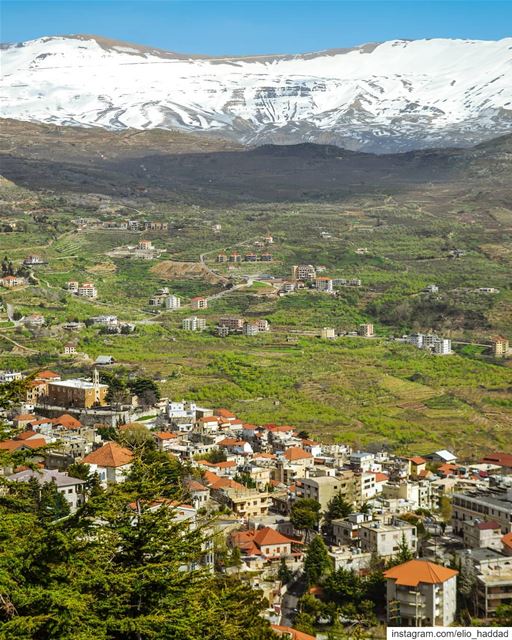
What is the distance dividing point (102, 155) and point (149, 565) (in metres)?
112

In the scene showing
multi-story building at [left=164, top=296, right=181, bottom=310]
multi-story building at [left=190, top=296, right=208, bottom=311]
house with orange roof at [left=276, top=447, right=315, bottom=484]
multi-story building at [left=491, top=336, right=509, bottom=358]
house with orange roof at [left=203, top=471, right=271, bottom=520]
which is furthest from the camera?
multi-story building at [left=164, top=296, right=181, bottom=310]

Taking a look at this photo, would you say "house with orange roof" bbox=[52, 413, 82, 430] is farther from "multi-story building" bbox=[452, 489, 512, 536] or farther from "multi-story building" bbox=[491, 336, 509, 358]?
"multi-story building" bbox=[491, 336, 509, 358]

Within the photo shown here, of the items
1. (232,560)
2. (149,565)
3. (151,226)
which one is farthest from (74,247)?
(149,565)

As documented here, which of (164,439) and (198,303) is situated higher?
(198,303)

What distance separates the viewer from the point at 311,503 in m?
22.7

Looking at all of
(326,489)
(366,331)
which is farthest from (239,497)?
(366,331)

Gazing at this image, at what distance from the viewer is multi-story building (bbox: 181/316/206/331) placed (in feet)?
169

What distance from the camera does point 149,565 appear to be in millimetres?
8797

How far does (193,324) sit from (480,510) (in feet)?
101

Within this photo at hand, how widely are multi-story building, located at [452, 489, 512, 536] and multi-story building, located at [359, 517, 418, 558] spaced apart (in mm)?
1192

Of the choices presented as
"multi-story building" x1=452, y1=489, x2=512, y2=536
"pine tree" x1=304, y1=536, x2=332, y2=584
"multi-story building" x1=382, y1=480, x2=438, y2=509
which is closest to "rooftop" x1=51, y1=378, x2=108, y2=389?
"multi-story building" x1=382, y1=480, x2=438, y2=509

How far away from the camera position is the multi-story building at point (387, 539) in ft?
67.4

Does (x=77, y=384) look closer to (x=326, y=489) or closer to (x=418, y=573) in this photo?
(x=326, y=489)

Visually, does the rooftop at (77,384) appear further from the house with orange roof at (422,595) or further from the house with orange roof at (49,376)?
the house with orange roof at (422,595)
